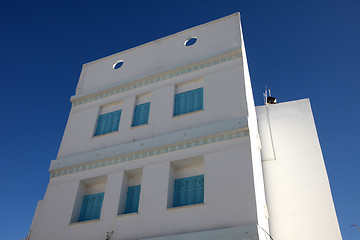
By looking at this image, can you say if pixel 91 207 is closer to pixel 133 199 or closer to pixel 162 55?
pixel 133 199

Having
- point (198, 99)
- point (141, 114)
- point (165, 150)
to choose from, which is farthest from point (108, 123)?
point (198, 99)

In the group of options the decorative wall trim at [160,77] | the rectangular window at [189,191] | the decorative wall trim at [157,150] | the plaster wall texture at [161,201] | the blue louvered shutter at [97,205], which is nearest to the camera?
the plaster wall texture at [161,201]

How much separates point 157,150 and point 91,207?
9.52ft

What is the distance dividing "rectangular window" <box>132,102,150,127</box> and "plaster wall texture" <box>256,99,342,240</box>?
497 cm

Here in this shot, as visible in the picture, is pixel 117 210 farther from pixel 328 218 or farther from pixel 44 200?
pixel 328 218

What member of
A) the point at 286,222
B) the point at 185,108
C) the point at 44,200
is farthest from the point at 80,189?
the point at 286,222

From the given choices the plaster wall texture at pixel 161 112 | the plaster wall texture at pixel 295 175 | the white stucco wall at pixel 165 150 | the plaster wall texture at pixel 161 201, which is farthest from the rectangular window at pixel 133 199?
the plaster wall texture at pixel 295 175

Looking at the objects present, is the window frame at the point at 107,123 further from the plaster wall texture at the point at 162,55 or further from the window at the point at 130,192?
the window at the point at 130,192

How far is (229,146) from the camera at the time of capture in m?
10.1

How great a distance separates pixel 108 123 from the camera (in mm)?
13164

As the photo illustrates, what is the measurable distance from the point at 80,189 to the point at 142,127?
2981 millimetres

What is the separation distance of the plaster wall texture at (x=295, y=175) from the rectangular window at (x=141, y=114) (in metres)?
4.97

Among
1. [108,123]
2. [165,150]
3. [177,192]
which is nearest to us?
[177,192]

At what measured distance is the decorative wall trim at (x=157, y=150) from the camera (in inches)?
404
